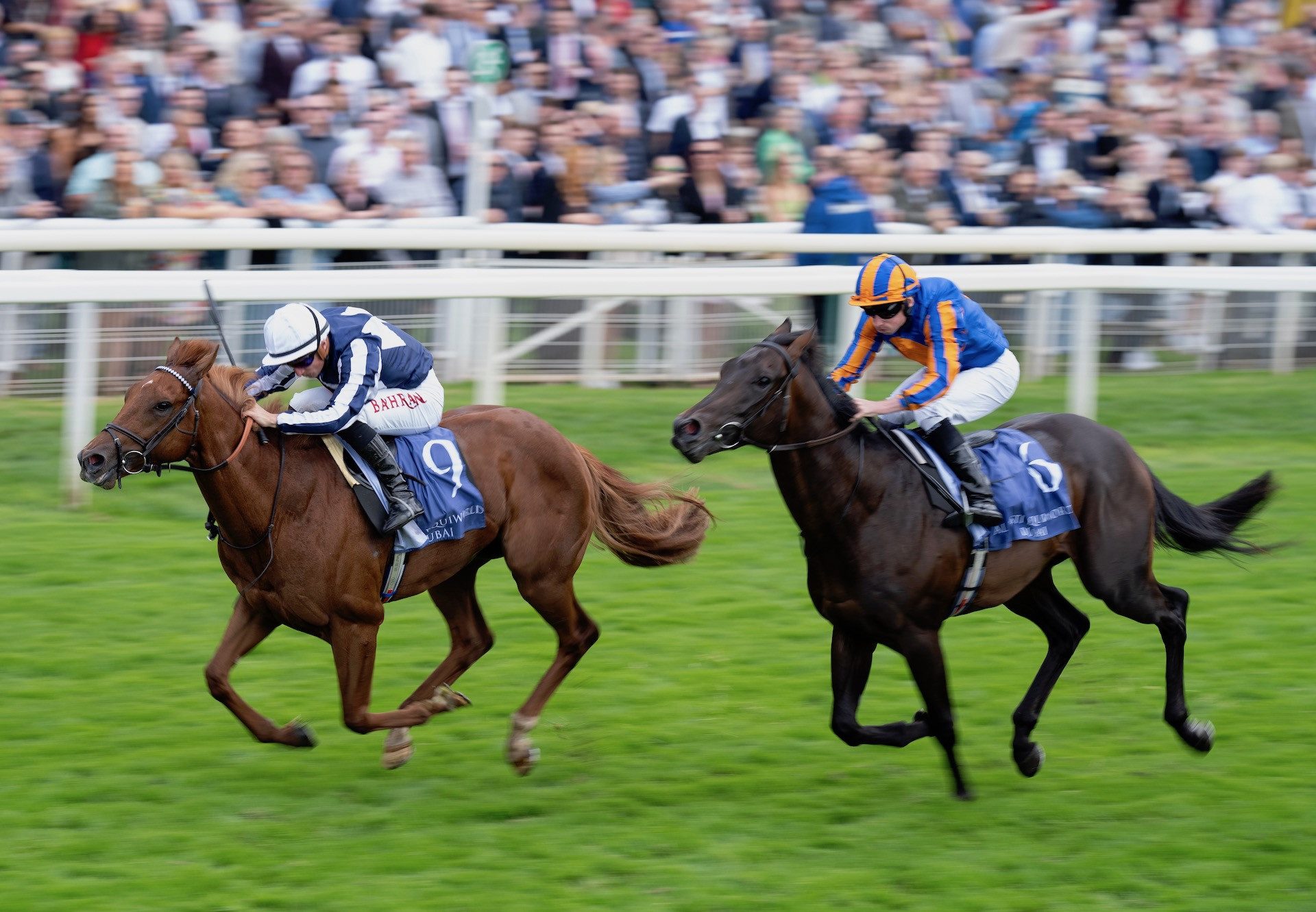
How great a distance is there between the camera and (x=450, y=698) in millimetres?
5516

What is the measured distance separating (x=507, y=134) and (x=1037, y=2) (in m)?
5.45

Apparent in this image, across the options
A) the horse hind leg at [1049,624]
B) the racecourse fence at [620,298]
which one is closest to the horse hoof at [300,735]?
the horse hind leg at [1049,624]

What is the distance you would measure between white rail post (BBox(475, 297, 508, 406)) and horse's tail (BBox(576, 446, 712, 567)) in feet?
7.39

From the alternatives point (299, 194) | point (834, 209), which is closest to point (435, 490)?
point (299, 194)

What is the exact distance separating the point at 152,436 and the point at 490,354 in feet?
11.2

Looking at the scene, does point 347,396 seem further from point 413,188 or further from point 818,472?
point 413,188

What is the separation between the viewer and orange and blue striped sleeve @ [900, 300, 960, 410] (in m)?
5.11

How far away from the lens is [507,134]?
957cm

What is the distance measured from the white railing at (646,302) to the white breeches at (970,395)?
2928 millimetres

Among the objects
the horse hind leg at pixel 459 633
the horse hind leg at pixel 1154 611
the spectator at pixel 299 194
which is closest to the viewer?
the horse hind leg at pixel 1154 611

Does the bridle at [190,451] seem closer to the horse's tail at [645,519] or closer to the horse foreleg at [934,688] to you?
the horse's tail at [645,519]

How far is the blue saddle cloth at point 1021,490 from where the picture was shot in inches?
204

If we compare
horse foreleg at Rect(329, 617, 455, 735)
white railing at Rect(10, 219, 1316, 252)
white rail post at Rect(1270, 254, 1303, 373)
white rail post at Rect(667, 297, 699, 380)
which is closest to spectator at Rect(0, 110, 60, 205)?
white railing at Rect(10, 219, 1316, 252)

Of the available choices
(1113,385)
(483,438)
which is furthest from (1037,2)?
(483,438)
